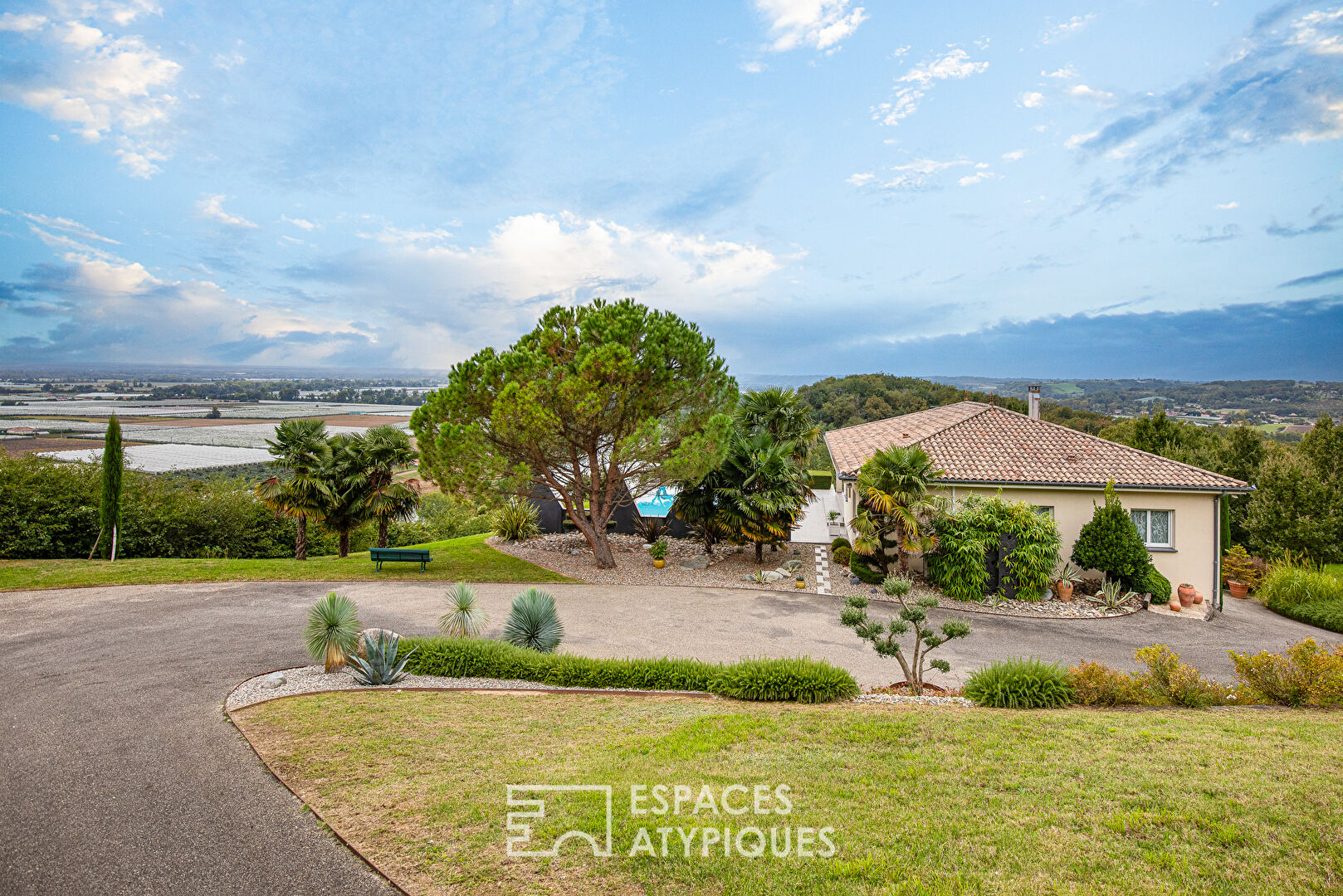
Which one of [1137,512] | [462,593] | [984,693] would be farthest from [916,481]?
[462,593]

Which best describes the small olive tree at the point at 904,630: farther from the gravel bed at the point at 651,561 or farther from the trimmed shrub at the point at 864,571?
the trimmed shrub at the point at 864,571

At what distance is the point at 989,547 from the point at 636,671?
10327mm

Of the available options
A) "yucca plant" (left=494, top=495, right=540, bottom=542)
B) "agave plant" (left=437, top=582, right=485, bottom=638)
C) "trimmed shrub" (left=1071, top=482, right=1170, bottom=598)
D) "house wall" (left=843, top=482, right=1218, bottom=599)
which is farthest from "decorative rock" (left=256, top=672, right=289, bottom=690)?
"trimmed shrub" (left=1071, top=482, right=1170, bottom=598)

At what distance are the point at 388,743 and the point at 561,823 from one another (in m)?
2.59

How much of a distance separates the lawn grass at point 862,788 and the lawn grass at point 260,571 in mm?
9173

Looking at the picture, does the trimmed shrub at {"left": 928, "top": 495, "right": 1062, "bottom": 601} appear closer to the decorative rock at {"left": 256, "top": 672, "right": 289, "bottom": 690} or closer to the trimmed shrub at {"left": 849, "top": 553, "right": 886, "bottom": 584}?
the trimmed shrub at {"left": 849, "top": 553, "right": 886, "bottom": 584}

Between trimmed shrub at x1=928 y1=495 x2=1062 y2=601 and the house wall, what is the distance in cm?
125

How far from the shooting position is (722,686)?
8.21 meters

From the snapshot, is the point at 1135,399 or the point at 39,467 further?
the point at 1135,399

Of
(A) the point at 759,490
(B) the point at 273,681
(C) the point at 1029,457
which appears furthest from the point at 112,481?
(C) the point at 1029,457

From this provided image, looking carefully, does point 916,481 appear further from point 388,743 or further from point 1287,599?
point 388,743

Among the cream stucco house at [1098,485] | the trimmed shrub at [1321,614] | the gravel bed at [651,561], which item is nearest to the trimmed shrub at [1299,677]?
the cream stucco house at [1098,485]

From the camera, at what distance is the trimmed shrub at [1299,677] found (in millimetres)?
7672

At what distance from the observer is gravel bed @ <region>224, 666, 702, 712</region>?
25.8 ft
